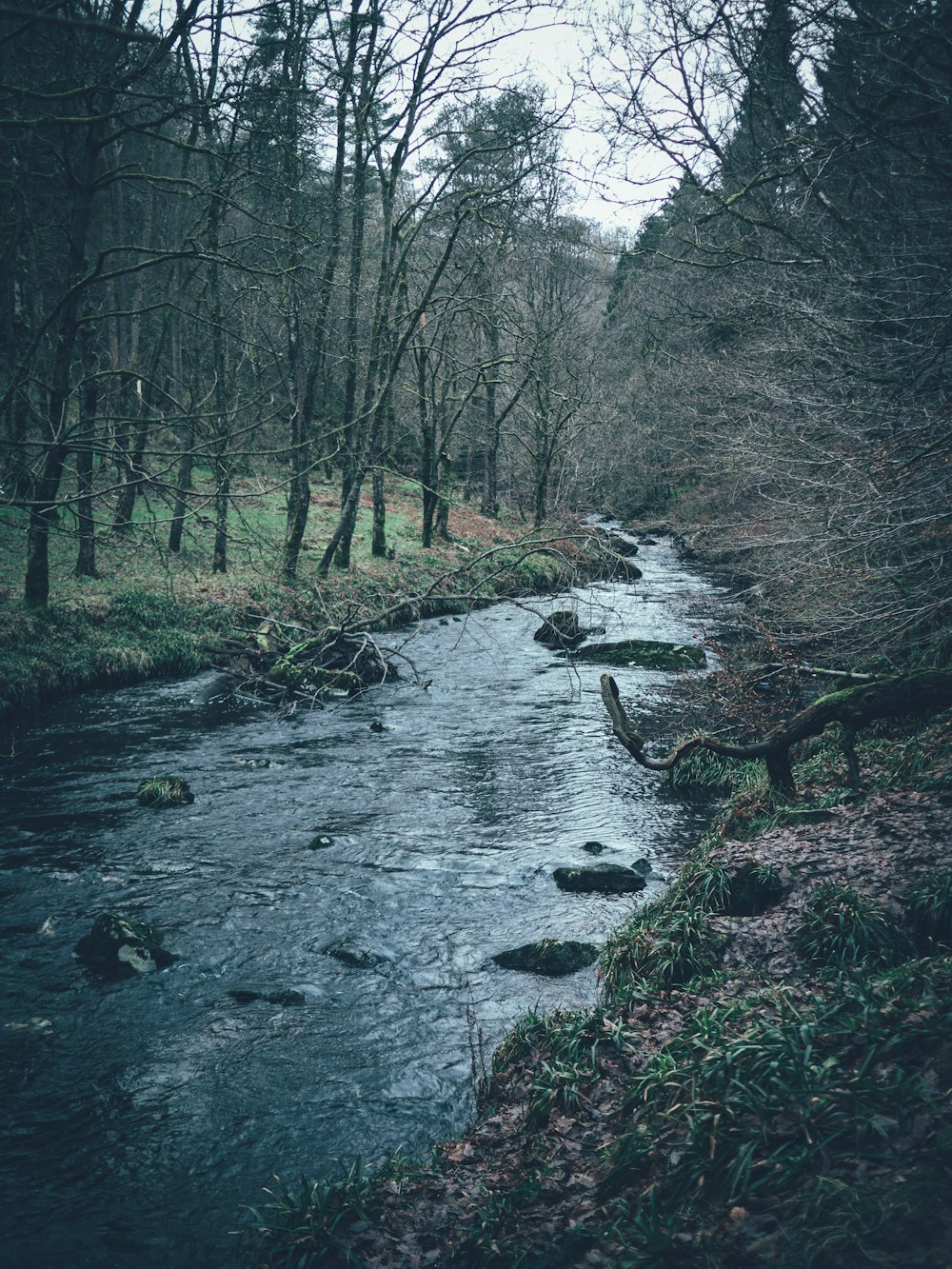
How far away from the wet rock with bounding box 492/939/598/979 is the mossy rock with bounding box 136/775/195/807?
4.98 m

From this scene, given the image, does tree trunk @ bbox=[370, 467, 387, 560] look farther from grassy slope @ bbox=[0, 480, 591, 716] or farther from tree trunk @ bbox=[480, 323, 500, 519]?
tree trunk @ bbox=[480, 323, 500, 519]

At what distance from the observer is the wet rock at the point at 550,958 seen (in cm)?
708

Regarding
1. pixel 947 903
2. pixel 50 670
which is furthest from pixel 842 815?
pixel 50 670

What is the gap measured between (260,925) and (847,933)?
5097mm

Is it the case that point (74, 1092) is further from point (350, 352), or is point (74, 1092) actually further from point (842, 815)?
point (350, 352)

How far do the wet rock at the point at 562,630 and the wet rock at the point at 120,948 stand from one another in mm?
12037

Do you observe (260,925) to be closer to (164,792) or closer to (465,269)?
(164,792)

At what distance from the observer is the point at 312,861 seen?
895 cm

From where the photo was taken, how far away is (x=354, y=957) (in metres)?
7.18

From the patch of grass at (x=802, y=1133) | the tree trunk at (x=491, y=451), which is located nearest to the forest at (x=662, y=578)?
the patch of grass at (x=802, y=1133)

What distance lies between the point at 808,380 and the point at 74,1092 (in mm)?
10721

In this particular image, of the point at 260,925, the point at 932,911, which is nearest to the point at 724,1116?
the point at 932,911

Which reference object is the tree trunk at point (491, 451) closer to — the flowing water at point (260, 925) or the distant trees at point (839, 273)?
the distant trees at point (839, 273)

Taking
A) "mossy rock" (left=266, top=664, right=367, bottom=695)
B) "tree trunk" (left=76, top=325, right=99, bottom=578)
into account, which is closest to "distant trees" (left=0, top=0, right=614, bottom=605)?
"tree trunk" (left=76, top=325, right=99, bottom=578)
